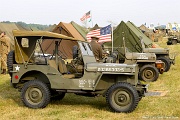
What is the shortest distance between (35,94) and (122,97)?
202 centimetres

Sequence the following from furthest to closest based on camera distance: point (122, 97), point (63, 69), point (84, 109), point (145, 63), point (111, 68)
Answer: point (145, 63)
point (63, 69)
point (84, 109)
point (111, 68)
point (122, 97)

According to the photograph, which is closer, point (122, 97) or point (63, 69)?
point (122, 97)

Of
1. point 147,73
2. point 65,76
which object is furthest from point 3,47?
point 65,76

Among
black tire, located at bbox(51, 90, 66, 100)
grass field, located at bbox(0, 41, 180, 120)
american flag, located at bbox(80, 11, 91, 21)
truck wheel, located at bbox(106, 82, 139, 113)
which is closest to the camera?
grass field, located at bbox(0, 41, 180, 120)

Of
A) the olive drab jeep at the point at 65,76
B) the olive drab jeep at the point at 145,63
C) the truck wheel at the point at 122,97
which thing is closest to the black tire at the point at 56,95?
the olive drab jeep at the point at 65,76

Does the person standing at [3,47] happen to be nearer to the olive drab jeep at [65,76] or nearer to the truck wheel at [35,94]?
the olive drab jeep at [65,76]

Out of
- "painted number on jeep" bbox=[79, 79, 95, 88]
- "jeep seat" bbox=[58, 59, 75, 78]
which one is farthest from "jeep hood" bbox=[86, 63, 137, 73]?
"jeep seat" bbox=[58, 59, 75, 78]

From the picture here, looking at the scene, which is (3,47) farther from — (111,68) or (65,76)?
(111,68)

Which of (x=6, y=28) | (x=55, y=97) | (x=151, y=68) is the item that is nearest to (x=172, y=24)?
(x=6, y=28)

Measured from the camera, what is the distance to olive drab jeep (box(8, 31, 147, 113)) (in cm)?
698

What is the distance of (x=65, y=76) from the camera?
24.4 feet

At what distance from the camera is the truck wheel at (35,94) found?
726 centimetres

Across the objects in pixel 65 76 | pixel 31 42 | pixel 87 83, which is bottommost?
pixel 87 83

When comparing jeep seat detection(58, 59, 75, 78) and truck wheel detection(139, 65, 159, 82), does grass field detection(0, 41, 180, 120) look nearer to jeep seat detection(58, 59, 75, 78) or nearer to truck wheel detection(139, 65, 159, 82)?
jeep seat detection(58, 59, 75, 78)
